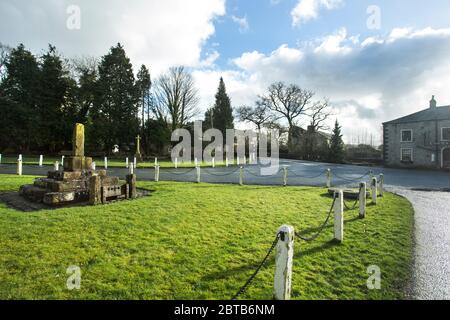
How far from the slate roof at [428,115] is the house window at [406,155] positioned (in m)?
4.11

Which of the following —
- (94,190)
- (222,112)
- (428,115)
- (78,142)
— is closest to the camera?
(94,190)

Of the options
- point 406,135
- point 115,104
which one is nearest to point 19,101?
point 115,104

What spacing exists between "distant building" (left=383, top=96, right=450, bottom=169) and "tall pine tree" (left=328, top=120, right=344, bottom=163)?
6.02 metres

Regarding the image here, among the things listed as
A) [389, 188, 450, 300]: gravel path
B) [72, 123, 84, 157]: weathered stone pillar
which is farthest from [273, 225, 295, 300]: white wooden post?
[72, 123, 84, 157]: weathered stone pillar

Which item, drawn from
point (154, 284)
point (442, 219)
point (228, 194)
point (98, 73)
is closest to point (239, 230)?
point (154, 284)

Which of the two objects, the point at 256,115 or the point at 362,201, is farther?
the point at 256,115

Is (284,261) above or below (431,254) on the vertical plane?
above

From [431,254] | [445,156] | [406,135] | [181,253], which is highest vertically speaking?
[406,135]

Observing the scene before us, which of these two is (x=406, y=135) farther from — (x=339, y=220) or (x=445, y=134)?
(x=339, y=220)

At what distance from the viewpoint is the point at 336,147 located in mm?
41188

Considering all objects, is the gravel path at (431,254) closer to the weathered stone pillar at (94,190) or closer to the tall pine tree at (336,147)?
the weathered stone pillar at (94,190)

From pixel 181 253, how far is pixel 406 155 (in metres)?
40.2
